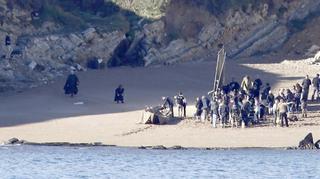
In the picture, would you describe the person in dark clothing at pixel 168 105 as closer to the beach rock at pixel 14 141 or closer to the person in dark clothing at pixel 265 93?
the person in dark clothing at pixel 265 93

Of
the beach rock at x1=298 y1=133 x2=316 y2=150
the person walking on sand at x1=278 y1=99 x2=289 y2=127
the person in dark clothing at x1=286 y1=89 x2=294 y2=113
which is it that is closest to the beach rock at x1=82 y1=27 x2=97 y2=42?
Result: the person in dark clothing at x1=286 y1=89 x2=294 y2=113

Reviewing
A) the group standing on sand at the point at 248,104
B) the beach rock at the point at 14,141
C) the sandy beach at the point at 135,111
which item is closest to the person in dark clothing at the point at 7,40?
the sandy beach at the point at 135,111

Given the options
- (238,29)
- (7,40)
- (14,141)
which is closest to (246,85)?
(14,141)

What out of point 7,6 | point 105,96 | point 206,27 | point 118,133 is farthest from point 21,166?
point 206,27

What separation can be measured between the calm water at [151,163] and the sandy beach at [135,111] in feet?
5.74

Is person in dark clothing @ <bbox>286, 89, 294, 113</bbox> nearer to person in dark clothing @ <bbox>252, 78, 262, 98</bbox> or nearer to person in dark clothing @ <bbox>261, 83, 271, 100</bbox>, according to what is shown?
person in dark clothing @ <bbox>261, 83, 271, 100</bbox>

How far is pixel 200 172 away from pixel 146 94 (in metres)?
15.1

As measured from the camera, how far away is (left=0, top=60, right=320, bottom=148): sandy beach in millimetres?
43231

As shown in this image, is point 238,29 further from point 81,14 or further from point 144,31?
point 81,14

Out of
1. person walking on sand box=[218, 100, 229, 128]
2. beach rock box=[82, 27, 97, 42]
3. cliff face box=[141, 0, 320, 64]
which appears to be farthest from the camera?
cliff face box=[141, 0, 320, 64]

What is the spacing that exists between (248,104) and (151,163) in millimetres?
6748

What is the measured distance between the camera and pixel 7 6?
55312mm

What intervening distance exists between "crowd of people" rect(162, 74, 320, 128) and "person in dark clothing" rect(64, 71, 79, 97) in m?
3.90

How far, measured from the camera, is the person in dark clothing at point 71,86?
50.2 m
